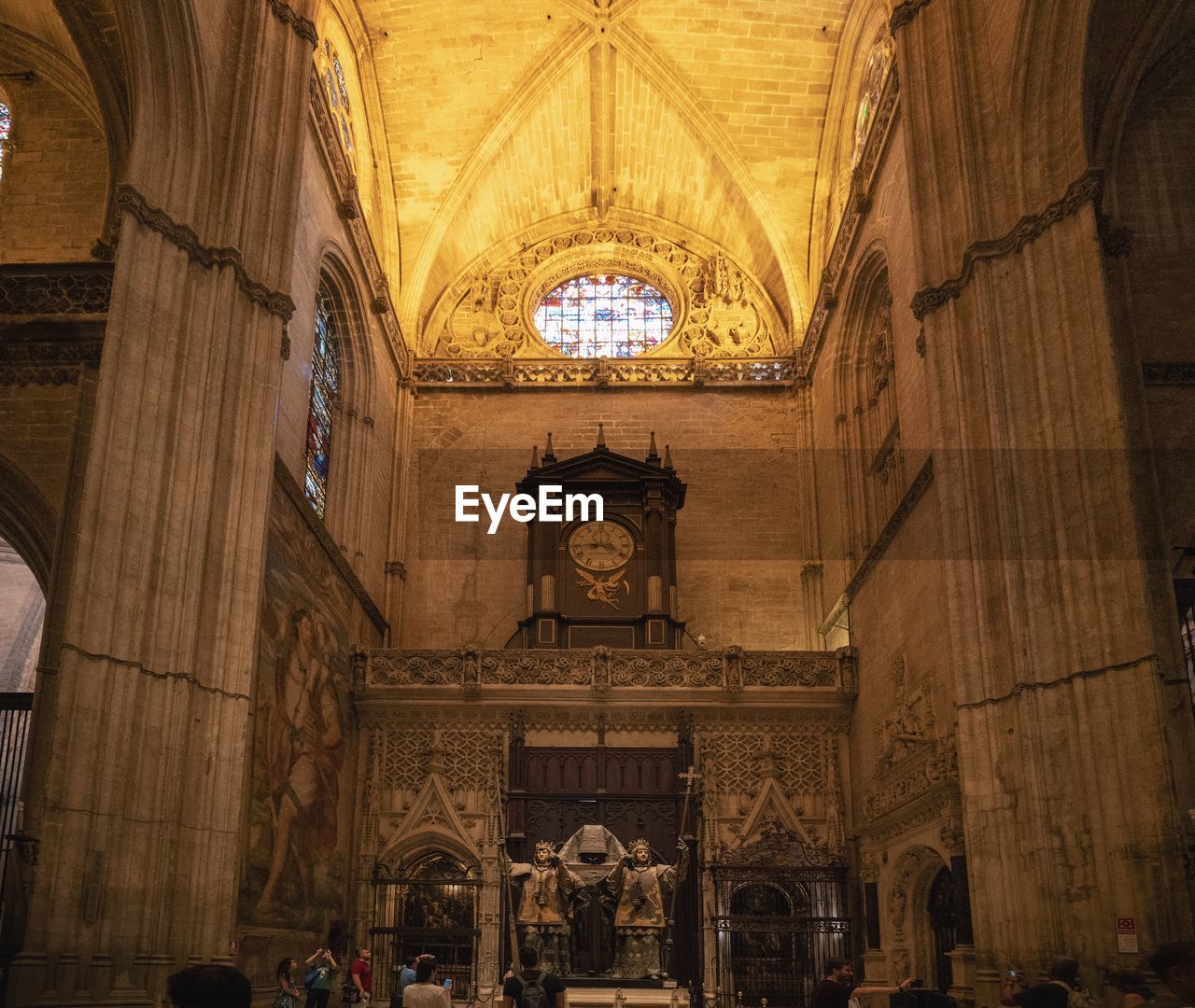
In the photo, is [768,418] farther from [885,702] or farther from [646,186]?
[885,702]

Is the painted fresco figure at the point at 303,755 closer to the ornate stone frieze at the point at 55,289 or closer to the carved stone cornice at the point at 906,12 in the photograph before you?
the ornate stone frieze at the point at 55,289

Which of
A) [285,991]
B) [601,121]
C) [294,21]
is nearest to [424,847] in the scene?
[285,991]

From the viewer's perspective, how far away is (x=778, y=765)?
19594 mm

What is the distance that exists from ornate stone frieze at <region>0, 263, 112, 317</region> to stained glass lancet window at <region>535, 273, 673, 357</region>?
12.2 m

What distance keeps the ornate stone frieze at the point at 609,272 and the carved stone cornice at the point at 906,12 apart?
33.2ft

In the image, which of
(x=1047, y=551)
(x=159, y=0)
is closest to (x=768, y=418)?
(x=1047, y=551)

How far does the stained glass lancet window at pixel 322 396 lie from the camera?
19.9 meters

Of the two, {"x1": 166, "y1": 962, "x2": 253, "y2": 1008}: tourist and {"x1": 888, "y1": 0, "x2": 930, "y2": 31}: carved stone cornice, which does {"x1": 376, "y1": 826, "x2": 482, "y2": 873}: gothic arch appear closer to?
{"x1": 888, "y1": 0, "x2": 930, "y2": 31}: carved stone cornice

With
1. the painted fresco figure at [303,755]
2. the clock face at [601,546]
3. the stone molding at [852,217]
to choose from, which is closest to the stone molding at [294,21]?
the painted fresco figure at [303,755]

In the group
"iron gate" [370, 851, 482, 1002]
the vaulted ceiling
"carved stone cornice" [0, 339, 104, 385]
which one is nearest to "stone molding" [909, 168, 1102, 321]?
"iron gate" [370, 851, 482, 1002]

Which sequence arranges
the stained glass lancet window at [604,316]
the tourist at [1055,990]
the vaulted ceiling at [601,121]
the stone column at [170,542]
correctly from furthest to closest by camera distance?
the stained glass lancet window at [604,316] → the vaulted ceiling at [601,121] → the stone column at [170,542] → the tourist at [1055,990]

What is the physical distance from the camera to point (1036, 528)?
12453 mm

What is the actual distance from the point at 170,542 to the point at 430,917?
9020 millimetres

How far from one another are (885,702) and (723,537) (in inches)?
280
